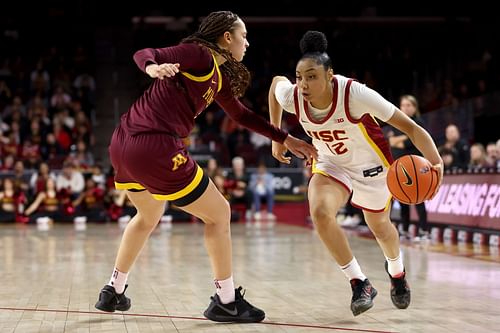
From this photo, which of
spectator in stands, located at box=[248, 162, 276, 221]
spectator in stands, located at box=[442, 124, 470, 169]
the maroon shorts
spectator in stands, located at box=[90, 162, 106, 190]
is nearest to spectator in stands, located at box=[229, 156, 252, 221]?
spectator in stands, located at box=[248, 162, 276, 221]

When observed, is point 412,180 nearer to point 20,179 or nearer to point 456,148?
point 456,148

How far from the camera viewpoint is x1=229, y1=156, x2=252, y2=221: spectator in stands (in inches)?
672

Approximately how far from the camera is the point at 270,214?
688 inches

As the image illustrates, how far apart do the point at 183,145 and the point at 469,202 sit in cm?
702

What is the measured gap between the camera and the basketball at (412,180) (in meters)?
4.76

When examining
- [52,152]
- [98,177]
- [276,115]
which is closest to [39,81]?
[52,152]

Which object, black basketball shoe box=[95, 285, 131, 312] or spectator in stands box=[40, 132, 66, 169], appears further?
spectator in stands box=[40, 132, 66, 169]

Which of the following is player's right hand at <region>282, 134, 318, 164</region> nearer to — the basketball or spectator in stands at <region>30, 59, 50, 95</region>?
the basketball

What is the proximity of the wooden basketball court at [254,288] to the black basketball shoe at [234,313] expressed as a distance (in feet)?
0.22

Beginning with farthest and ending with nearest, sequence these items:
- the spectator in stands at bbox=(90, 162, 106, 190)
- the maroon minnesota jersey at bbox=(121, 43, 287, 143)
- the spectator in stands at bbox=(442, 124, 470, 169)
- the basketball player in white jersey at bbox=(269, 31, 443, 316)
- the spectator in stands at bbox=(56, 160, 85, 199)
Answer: the spectator in stands at bbox=(90, 162, 106, 190) → the spectator in stands at bbox=(56, 160, 85, 199) → the spectator in stands at bbox=(442, 124, 470, 169) → the basketball player in white jersey at bbox=(269, 31, 443, 316) → the maroon minnesota jersey at bbox=(121, 43, 287, 143)

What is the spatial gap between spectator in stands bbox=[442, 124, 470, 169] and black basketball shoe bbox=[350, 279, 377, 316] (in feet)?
23.0

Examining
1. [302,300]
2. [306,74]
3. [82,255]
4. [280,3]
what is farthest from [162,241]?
[280,3]

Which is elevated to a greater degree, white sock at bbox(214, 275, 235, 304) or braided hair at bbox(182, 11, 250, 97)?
braided hair at bbox(182, 11, 250, 97)

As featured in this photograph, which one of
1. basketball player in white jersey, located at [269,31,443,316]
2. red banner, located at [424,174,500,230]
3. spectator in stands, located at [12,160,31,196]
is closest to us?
basketball player in white jersey, located at [269,31,443,316]
